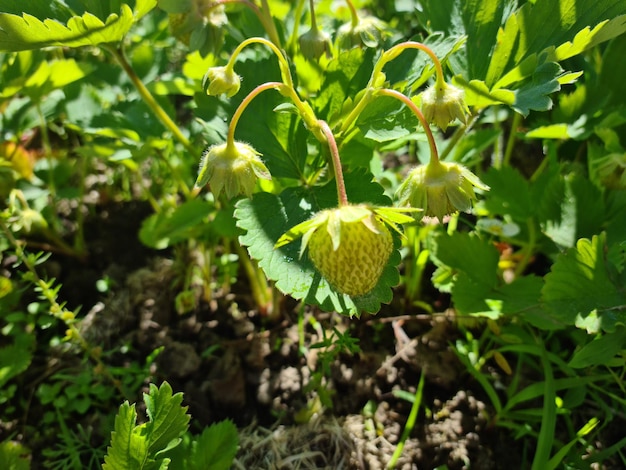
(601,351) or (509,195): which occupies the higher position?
(509,195)

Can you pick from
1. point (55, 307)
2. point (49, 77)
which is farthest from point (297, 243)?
point (49, 77)

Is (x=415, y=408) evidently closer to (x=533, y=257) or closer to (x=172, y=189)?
(x=533, y=257)

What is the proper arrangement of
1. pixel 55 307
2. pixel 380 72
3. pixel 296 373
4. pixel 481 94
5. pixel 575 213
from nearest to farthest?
pixel 380 72, pixel 481 94, pixel 55 307, pixel 575 213, pixel 296 373

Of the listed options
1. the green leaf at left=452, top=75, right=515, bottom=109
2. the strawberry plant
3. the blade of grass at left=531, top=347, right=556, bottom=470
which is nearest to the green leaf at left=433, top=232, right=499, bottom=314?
the strawberry plant

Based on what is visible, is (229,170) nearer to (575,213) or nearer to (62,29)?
(62,29)

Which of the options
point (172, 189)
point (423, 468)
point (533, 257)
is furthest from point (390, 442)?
point (172, 189)

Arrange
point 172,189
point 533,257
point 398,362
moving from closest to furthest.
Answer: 1. point 398,362
2. point 533,257
3. point 172,189

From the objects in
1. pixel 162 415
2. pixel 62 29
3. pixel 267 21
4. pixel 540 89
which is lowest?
pixel 162 415

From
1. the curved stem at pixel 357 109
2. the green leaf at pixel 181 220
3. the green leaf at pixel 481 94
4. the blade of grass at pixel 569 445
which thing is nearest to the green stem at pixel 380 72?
the curved stem at pixel 357 109
